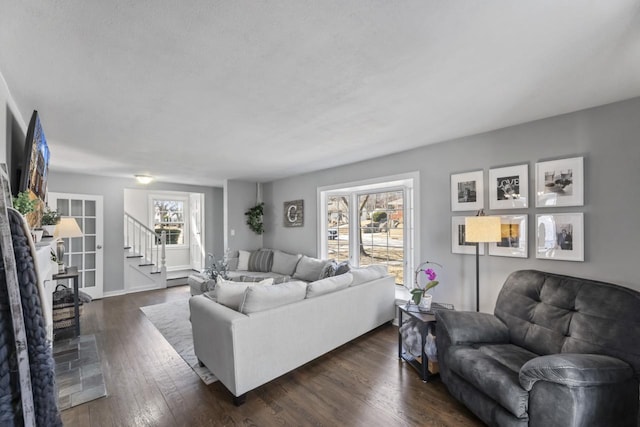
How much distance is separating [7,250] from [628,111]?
12.1 ft

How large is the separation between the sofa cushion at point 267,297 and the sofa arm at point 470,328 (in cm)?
129

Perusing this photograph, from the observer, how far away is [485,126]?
9.15ft

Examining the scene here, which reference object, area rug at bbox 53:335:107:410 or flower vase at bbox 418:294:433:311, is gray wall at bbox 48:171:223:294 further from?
flower vase at bbox 418:294:433:311

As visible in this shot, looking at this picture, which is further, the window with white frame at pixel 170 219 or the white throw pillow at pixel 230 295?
the window with white frame at pixel 170 219

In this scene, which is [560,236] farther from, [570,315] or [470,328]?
[470,328]

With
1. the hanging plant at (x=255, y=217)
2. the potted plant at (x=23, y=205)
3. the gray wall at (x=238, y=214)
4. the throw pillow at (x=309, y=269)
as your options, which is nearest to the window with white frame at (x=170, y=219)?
the gray wall at (x=238, y=214)

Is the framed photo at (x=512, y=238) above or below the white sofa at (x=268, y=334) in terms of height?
above

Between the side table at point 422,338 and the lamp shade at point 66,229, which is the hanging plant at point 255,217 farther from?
the side table at point 422,338

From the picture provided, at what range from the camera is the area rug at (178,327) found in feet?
8.75

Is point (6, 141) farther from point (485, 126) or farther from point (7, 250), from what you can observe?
point (485, 126)

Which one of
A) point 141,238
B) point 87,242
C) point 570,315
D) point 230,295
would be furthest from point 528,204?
point 141,238

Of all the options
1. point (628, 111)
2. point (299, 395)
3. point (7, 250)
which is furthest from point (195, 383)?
point (628, 111)

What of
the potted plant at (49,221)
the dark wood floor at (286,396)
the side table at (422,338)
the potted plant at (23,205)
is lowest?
the dark wood floor at (286,396)

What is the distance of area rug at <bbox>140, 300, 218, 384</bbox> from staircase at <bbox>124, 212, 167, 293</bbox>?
1433 millimetres
